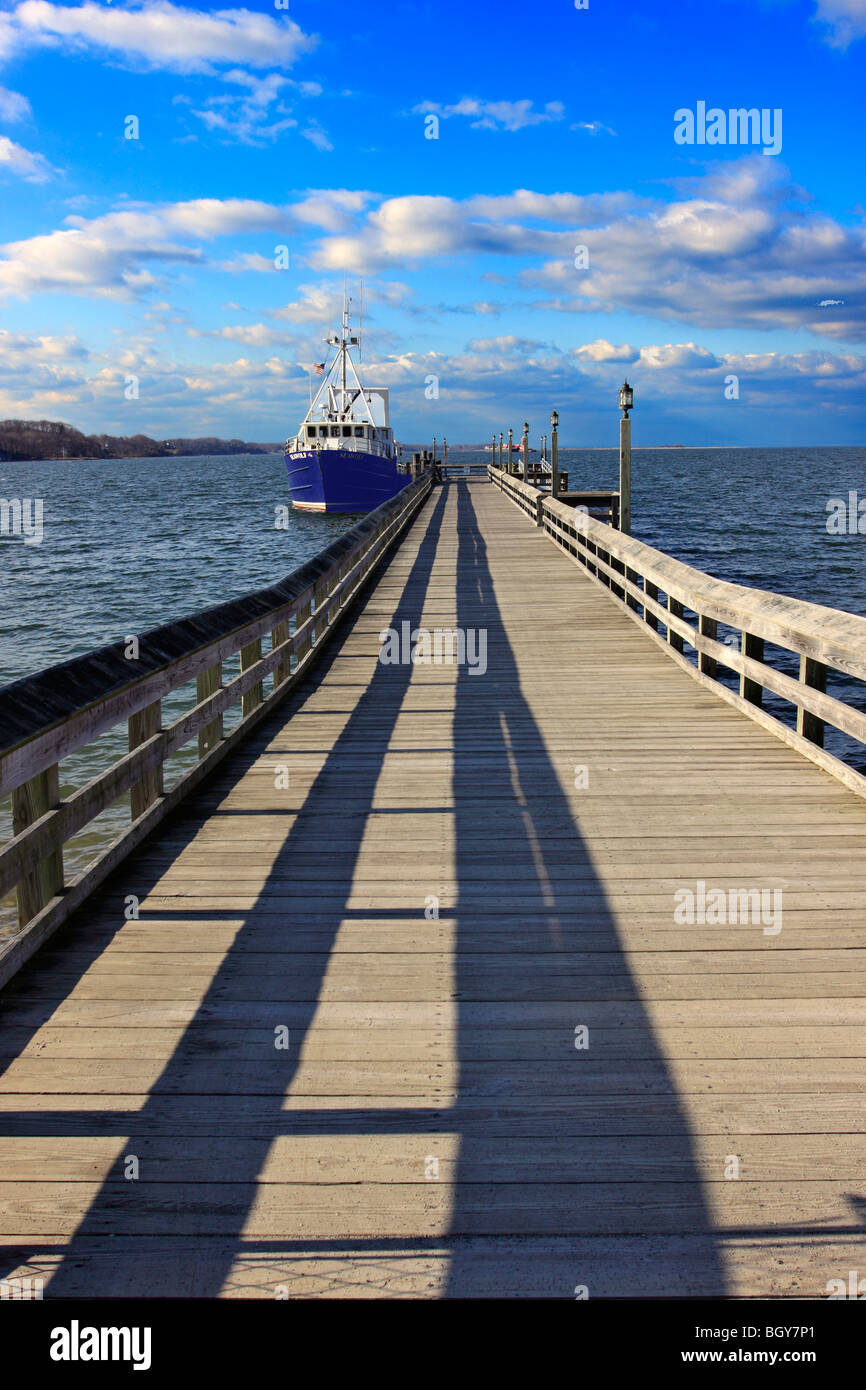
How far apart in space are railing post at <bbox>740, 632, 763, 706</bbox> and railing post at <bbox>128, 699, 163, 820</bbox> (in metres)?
4.01

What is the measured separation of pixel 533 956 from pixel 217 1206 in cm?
157

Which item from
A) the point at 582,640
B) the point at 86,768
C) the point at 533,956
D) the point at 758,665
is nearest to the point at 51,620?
the point at 86,768

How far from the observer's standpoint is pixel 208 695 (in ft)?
20.3

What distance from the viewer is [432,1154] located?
270 centimetres

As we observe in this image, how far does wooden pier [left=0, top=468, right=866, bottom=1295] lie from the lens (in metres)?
2.42

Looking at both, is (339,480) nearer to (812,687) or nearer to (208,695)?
(208,695)

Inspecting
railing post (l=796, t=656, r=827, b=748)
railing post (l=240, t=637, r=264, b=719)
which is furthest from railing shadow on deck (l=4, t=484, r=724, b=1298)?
railing post (l=240, t=637, r=264, b=719)

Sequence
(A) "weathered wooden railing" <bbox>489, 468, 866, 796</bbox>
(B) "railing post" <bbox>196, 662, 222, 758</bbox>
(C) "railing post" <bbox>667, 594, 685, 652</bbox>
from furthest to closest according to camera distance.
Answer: (C) "railing post" <bbox>667, 594, 685, 652</bbox>, (B) "railing post" <bbox>196, 662, 222, 758</bbox>, (A) "weathered wooden railing" <bbox>489, 468, 866, 796</bbox>

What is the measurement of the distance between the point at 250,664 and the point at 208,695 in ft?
3.74

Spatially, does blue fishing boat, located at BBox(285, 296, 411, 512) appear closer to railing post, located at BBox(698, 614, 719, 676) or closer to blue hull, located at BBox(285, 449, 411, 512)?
blue hull, located at BBox(285, 449, 411, 512)

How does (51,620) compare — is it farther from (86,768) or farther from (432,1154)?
(432,1154)

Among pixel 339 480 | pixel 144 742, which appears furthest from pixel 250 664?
pixel 339 480

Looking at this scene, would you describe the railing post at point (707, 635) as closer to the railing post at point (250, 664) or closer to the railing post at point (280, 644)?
the railing post at point (280, 644)

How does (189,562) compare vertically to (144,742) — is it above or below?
above
